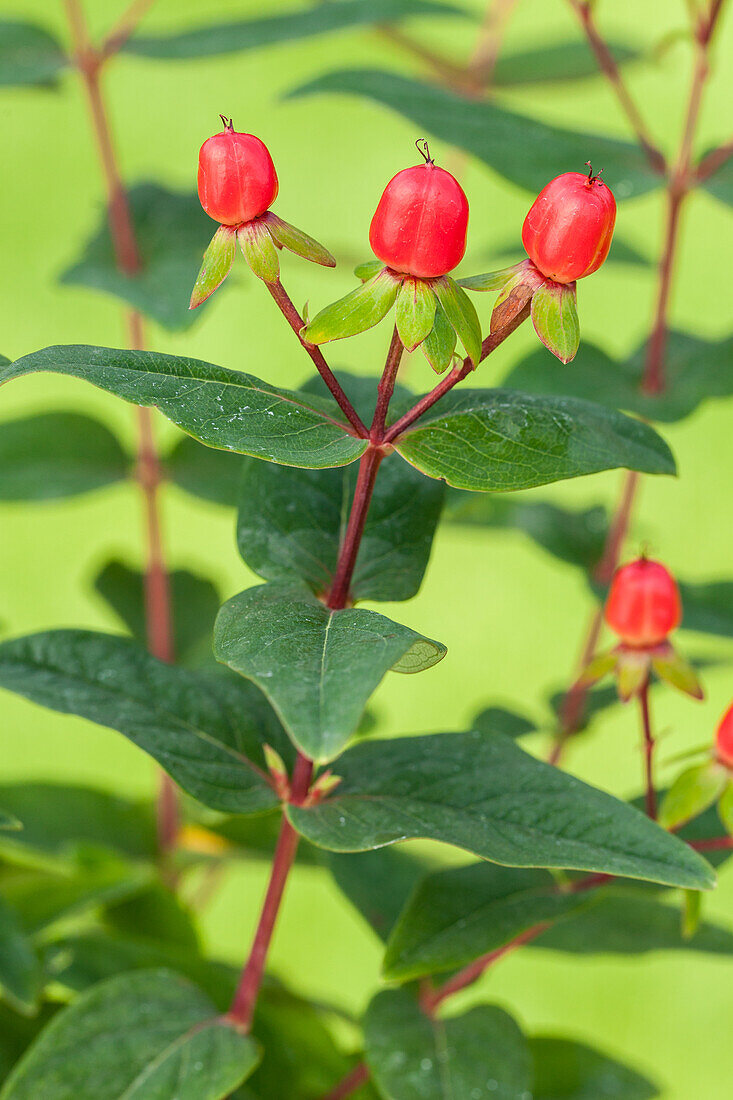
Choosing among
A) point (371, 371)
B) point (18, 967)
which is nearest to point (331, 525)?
point (18, 967)

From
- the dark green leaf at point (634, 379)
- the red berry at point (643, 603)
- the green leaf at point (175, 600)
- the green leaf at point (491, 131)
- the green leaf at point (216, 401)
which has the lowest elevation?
the green leaf at point (175, 600)

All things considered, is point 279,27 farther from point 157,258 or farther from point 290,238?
point 290,238

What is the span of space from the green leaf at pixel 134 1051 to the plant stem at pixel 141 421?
176 millimetres

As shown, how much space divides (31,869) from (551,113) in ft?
3.38

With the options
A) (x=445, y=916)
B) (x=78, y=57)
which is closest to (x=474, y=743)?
(x=445, y=916)

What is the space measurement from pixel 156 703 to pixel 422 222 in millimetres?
162

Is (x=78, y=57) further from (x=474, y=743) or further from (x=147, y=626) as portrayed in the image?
(x=474, y=743)

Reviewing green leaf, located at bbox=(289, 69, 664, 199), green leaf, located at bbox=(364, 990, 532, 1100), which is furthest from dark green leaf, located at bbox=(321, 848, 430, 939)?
green leaf, located at bbox=(289, 69, 664, 199)

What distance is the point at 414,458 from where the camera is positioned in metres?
0.29

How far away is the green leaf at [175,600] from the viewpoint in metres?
0.63

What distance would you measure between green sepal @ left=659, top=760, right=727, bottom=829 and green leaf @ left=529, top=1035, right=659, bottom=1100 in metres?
0.17

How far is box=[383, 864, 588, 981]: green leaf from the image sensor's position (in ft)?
1.14

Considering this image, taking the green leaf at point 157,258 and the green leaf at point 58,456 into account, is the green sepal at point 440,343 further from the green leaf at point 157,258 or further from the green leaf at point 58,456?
the green leaf at point 58,456

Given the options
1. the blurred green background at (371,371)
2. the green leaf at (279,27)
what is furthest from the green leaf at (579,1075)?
the blurred green background at (371,371)
